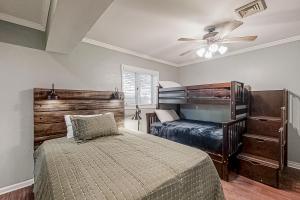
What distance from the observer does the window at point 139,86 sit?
11.8 ft

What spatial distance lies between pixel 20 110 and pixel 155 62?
2.99m

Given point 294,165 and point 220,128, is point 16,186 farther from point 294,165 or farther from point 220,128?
point 294,165

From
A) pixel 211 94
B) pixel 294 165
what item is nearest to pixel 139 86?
pixel 211 94

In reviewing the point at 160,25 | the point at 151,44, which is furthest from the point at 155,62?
the point at 160,25

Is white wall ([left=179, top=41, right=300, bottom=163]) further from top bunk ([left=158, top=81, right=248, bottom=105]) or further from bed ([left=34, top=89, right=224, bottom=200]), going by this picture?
bed ([left=34, top=89, right=224, bottom=200])

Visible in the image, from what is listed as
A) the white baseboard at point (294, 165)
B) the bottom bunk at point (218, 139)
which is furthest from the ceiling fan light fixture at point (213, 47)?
the white baseboard at point (294, 165)

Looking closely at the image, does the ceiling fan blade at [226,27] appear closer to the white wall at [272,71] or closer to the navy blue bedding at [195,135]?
the white wall at [272,71]

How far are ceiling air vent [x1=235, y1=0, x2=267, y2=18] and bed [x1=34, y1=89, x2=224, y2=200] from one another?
1.77m

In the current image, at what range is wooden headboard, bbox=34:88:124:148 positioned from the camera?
230cm

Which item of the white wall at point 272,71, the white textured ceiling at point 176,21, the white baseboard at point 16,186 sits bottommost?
the white baseboard at point 16,186

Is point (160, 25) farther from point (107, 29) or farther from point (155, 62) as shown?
point (155, 62)

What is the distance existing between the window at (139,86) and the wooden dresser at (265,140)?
7.25ft

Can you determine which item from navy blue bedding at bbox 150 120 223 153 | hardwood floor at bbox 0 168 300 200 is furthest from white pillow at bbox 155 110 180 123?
hardwood floor at bbox 0 168 300 200

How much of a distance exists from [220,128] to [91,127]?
2.35 m
